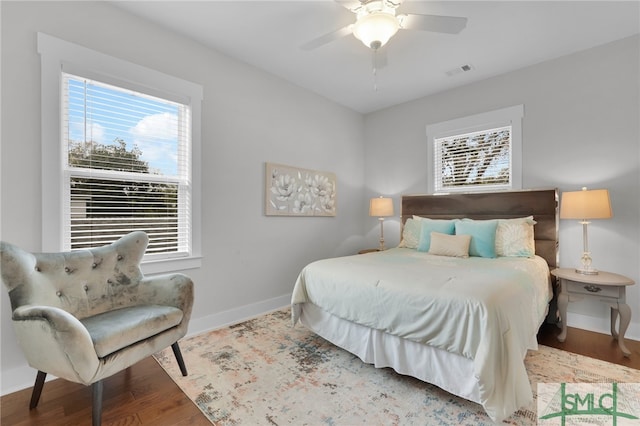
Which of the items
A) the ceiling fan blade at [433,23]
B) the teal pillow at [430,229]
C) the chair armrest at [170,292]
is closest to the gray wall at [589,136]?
the teal pillow at [430,229]

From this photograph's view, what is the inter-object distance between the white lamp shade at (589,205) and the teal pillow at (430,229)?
103cm

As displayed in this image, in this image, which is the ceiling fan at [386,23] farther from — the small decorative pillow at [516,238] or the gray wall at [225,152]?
the small decorative pillow at [516,238]

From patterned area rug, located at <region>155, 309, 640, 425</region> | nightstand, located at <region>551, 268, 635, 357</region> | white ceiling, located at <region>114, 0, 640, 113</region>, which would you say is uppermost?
white ceiling, located at <region>114, 0, 640, 113</region>

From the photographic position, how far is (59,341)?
1433 millimetres

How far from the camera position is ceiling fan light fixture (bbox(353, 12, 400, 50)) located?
1.90 metres

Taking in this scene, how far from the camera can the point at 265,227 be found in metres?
3.46

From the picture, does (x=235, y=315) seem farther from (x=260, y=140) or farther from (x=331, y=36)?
(x=331, y=36)

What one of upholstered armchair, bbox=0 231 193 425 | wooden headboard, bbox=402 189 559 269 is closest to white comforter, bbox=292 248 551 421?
wooden headboard, bbox=402 189 559 269

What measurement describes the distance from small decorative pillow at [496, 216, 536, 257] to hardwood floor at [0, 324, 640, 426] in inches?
41.2

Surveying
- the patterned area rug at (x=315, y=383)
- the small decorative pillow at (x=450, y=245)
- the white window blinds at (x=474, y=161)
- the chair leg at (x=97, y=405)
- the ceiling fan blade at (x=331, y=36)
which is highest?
the ceiling fan blade at (x=331, y=36)

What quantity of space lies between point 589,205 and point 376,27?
94.5 inches

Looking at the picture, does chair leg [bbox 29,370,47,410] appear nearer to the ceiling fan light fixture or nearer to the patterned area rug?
the patterned area rug

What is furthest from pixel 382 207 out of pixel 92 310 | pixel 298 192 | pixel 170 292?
pixel 92 310

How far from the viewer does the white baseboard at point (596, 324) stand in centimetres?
270
